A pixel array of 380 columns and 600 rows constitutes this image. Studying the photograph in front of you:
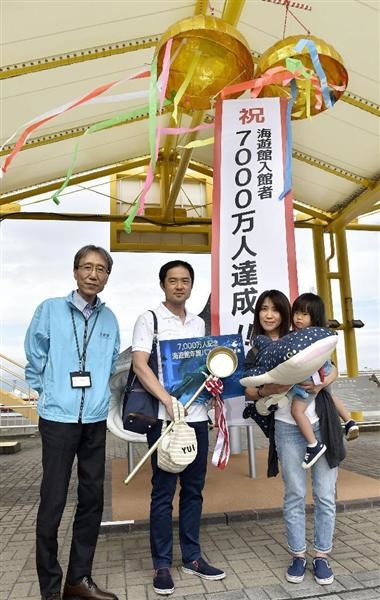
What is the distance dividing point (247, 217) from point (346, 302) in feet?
25.3

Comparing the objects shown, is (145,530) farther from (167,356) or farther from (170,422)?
(167,356)

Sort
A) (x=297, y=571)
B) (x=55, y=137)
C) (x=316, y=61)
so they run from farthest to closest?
(x=55, y=137), (x=316, y=61), (x=297, y=571)

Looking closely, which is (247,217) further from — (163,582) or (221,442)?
(163,582)

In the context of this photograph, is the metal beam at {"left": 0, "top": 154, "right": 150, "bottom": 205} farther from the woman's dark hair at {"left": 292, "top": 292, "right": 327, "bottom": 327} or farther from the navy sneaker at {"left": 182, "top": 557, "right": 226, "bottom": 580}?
the navy sneaker at {"left": 182, "top": 557, "right": 226, "bottom": 580}

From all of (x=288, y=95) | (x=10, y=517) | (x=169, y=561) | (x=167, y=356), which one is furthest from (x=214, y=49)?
(x=10, y=517)

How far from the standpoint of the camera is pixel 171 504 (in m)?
2.59

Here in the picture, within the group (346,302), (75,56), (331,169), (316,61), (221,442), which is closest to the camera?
(221,442)

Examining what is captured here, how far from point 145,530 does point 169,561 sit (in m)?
1.14

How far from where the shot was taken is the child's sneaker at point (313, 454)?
252cm

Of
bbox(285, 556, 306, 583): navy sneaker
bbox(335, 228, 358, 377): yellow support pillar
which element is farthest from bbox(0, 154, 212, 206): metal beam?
bbox(285, 556, 306, 583): navy sneaker

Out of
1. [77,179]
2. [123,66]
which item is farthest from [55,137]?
[77,179]

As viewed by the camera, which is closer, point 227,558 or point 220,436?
point 220,436

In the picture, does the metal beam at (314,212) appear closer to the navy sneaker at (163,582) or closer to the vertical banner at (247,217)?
the vertical banner at (247,217)

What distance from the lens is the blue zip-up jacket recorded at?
7.86 feet
